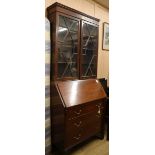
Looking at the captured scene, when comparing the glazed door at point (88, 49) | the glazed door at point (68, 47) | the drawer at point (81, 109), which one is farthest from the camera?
the glazed door at point (88, 49)

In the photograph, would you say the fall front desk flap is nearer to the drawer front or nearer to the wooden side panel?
the wooden side panel

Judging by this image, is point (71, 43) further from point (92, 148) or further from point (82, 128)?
point (92, 148)

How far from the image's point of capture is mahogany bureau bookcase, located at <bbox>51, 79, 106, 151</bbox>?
2211 millimetres

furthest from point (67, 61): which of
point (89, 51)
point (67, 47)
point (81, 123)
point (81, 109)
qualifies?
point (81, 123)

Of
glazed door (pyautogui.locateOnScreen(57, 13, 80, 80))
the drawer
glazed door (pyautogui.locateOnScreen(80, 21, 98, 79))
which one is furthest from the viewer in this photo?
glazed door (pyautogui.locateOnScreen(80, 21, 98, 79))

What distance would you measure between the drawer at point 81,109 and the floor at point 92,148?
530 mm

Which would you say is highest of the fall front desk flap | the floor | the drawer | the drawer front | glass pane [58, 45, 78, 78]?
glass pane [58, 45, 78, 78]

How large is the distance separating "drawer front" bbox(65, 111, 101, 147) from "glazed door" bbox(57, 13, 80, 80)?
0.63 metres

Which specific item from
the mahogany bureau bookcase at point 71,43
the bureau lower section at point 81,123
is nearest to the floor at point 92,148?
the bureau lower section at point 81,123

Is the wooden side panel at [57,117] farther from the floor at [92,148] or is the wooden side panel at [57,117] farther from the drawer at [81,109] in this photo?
the floor at [92,148]

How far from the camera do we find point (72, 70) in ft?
8.57

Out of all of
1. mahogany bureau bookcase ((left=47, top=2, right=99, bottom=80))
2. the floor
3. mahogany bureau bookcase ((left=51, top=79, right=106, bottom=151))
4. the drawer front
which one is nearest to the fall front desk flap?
mahogany bureau bookcase ((left=51, top=79, right=106, bottom=151))

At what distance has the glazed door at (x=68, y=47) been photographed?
2.36 m
